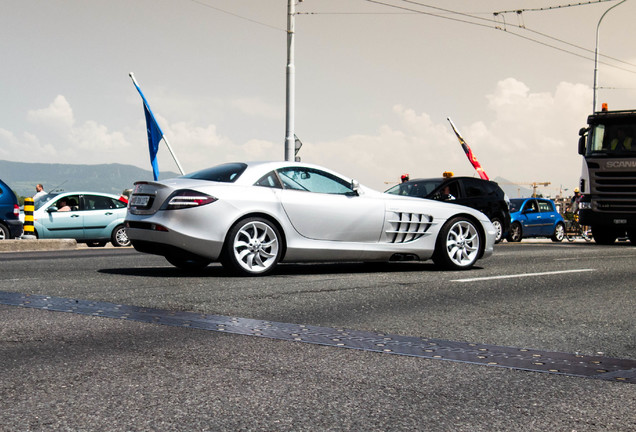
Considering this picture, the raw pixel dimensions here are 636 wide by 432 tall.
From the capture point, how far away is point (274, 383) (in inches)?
143

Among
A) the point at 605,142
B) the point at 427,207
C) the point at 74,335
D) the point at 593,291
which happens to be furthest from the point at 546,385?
the point at 605,142

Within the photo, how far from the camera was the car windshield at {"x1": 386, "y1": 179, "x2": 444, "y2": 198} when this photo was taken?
16578 millimetres

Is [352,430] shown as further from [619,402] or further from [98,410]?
[619,402]

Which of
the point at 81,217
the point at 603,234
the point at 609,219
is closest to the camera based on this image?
the point at 81,217

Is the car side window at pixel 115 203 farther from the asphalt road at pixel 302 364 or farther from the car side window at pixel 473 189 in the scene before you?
the asphalt road at pixel 302 364

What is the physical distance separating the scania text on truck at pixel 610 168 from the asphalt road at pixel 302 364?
11.3 metres

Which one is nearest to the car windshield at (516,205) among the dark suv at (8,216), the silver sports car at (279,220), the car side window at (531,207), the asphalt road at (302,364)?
the car side window at (531,207)

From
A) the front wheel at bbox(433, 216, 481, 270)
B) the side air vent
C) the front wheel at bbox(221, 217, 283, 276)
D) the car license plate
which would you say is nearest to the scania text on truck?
the front wheel at bbox(433, 216, 481, 270)

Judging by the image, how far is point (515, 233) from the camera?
2508 centimetres

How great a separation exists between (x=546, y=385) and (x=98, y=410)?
7.12 ft

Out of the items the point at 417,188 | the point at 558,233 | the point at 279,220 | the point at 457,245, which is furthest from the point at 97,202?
the point at 558,233

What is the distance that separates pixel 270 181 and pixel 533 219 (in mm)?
19266

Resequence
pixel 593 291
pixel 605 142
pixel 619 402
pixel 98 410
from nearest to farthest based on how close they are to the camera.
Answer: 1. pixel 98 410
2. pixel 619 402
3. pixel 593 291
4. pixel 605 142

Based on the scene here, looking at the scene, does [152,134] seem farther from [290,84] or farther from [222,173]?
[222,173]
